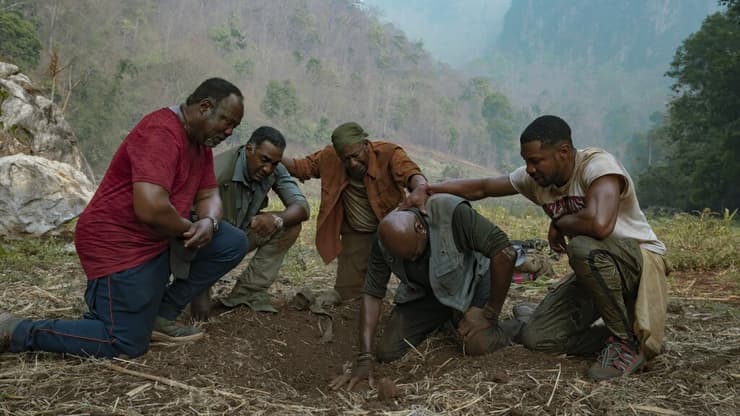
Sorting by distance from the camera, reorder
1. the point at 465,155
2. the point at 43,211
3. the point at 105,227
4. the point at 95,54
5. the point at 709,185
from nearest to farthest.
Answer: the point at 105,227
the point at 43,211
the point at 709,185
the point at 95,54
the point at 465,155

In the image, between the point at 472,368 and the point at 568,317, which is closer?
the point at 472,368

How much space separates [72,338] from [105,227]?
527 mm

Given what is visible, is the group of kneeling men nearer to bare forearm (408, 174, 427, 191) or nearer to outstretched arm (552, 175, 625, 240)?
outstretched arm (552, 175, 625, 240)

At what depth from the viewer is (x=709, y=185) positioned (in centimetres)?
1755

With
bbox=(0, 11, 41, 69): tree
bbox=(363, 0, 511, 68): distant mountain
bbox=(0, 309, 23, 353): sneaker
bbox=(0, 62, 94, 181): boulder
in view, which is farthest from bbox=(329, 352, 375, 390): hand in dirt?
bbox=(363, 0, 511, 68): distant mountain

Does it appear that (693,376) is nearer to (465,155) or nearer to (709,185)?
(709,185)

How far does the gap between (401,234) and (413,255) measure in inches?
7.7

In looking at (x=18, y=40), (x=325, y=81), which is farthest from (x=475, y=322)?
(x=325, y=81)

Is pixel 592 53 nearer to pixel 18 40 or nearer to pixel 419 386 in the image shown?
pixel 18 40

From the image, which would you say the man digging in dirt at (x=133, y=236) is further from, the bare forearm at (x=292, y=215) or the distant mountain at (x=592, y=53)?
the distant mountain at (x=592, y=53)

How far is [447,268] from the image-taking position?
9.71ft

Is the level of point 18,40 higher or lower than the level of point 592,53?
lower

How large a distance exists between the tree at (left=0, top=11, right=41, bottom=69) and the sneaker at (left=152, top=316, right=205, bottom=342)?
22.3 metres

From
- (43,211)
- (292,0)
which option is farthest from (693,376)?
(292,0)
